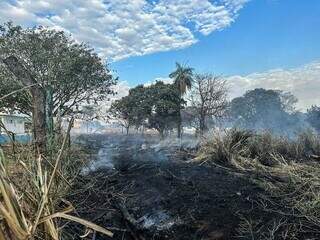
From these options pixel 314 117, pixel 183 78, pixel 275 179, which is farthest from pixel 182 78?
pixel 275 179

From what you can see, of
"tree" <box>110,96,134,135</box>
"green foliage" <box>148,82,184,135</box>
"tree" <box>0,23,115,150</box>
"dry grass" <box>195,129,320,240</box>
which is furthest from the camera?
"tree" <box>110,96,134,135</box>

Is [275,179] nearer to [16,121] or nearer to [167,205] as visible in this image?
[167,205]

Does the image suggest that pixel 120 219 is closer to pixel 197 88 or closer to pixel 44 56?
pixel 44 56

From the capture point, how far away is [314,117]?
54.9 metres

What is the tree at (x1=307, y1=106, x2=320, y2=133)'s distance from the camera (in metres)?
52.8

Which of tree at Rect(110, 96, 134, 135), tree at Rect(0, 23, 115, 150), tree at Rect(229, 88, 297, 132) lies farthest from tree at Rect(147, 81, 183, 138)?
tree at Rect(229, 88, 297, 132)

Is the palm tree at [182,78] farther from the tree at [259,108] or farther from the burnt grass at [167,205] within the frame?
the burnt grass at [167,205]

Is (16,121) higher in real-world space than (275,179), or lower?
higher

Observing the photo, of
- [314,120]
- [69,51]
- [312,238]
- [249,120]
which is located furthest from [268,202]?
[249,120]

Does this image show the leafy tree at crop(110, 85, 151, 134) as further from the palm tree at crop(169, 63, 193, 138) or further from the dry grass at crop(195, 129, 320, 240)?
the dry grass at crop(195, 129, 320, 240)

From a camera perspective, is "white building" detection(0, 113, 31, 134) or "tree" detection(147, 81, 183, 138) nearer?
"white building" detection(0, 113, 31, 134)

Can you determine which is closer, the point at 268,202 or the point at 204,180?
the point at 268,202

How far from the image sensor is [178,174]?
1141cm

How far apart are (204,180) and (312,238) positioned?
476 centimetres
